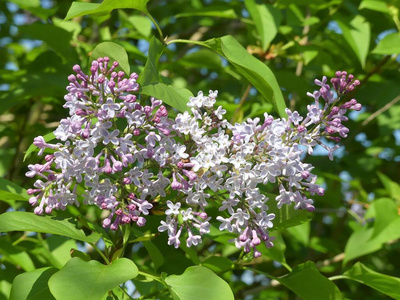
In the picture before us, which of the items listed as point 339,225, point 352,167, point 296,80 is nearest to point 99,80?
point 296,80

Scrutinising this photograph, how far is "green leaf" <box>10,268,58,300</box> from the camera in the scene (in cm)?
145

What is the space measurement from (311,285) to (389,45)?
4.02 feet

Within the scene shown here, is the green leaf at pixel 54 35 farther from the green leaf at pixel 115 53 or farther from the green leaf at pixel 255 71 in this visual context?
the green leaf at pixel 255 71

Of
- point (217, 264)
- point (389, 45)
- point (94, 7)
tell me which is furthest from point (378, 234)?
point (94, 7)

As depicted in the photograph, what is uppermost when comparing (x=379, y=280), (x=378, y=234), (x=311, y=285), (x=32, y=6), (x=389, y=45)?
(x=32, y=6)

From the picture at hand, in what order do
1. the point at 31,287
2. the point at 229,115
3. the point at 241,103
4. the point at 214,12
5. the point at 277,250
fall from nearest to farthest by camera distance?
the point at 31,287 < the point at 277,250 < the point at 229,115 < the point at 241,103 < the point at 214,12

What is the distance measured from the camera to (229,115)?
7.84ft

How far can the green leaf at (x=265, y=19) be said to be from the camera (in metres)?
2.36

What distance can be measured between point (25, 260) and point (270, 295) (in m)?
1.61

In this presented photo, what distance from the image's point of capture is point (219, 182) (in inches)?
55.2

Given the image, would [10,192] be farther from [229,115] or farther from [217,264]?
[229,115]

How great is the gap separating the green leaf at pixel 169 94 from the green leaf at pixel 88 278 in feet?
1.35

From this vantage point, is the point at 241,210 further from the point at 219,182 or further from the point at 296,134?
the point at 296,134

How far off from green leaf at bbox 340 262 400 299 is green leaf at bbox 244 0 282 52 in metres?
0.94
